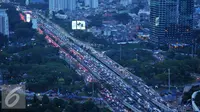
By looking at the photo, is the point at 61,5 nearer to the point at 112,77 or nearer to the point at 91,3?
the point at 91,3

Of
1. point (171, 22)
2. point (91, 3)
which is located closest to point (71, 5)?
point (91, 3)

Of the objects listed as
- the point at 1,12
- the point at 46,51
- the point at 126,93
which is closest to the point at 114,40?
the point at 46,51

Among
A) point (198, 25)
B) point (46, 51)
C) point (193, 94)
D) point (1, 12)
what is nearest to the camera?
point (193, 94)

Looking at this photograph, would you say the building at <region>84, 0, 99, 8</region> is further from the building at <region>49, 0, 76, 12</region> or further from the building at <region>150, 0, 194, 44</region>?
the building at <region>150, 0, 194, 44</region>

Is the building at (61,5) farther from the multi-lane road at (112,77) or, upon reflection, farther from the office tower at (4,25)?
the office tower at (4,25)

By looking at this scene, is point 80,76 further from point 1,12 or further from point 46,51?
point 1,12

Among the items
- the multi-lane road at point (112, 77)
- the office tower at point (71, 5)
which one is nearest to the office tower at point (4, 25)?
the multi-lane road at point (112, 77)
